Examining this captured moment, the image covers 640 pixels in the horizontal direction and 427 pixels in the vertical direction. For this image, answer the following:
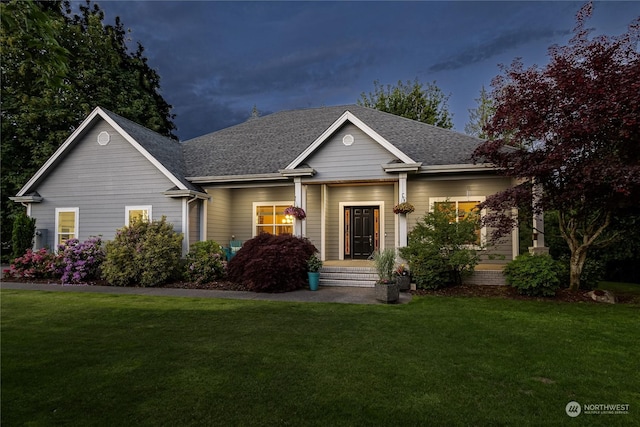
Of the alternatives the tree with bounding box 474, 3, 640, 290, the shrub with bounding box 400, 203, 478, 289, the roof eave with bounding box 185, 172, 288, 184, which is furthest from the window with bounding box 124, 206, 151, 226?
the tree with bounding box 474, 3, 640, 290

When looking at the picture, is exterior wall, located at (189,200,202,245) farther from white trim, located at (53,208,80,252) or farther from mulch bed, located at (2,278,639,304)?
white trim, located at (53,208,80,252)

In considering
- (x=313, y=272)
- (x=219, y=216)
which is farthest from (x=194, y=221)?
(x=313, y=272)

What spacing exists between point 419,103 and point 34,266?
23.3 metres

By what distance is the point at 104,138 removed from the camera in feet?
42.5

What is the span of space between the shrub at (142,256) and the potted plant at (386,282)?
6447 mm

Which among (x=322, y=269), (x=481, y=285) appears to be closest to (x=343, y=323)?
(x=322, y=269)

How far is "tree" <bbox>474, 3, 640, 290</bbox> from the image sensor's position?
7.36m

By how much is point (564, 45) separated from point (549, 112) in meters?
1.61

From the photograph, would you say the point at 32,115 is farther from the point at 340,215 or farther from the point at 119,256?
the point at 340,215

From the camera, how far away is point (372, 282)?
10.4 meters

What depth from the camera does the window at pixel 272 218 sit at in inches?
544

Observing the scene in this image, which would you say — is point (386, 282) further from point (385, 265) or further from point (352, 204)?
point (352, 204)

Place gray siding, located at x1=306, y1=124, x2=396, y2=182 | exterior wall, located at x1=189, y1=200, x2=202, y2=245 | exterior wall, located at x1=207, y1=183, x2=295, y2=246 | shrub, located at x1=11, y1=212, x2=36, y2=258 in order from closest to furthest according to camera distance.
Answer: gray siding, located at x1=306, y1=124, x2=396, y2=182 < exterior wall, located at x1=189, y1=200, x2=202, y2=245 < shrub, located at x1=11, y1=212, x2=36, y2=258 < exterior wall, located at x1=207, y1=183, x2=295, y2=246

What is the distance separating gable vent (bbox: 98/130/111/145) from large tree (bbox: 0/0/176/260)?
22.0ft
